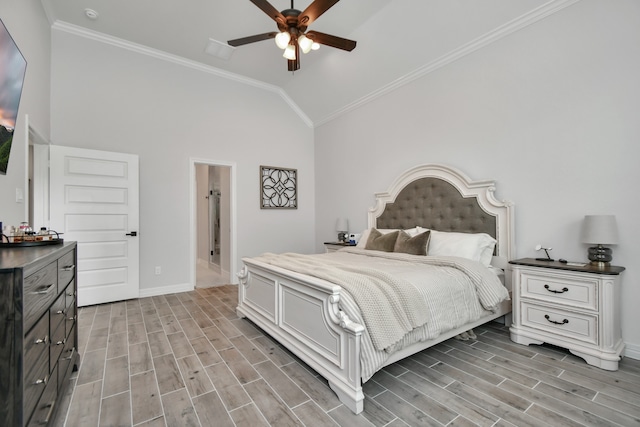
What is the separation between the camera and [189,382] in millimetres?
2008

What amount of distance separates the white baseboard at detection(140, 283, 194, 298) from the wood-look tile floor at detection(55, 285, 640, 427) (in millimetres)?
1344

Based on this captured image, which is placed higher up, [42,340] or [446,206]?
[446,206]

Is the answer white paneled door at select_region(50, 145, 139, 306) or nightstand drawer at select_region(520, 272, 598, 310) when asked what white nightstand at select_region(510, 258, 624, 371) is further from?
white paneled door at select_region(50, 145, 139, 306)

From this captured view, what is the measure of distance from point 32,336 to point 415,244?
2980mm

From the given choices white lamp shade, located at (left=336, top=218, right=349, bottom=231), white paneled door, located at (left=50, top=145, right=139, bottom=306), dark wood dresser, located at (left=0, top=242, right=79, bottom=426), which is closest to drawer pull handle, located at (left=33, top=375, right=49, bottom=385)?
dark wood dresser, located at (left=0, top=242, right=79, bottom=426)

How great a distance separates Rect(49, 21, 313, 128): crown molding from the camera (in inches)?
149

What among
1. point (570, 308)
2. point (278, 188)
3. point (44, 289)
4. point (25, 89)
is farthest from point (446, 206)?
point (25, 89)

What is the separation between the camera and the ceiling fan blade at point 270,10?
2.31 m

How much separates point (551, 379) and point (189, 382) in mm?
2534

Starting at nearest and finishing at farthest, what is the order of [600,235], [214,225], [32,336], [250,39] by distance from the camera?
1. [32,336]
2. [600,235]
3. [250,39]
4. [214,225]

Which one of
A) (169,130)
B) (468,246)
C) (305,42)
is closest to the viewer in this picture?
(305,42)

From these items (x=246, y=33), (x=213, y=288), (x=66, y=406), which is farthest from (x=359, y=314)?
(x=246, y=33)

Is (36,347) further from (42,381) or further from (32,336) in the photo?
(42,381)

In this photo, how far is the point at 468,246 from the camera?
2.97 metres
